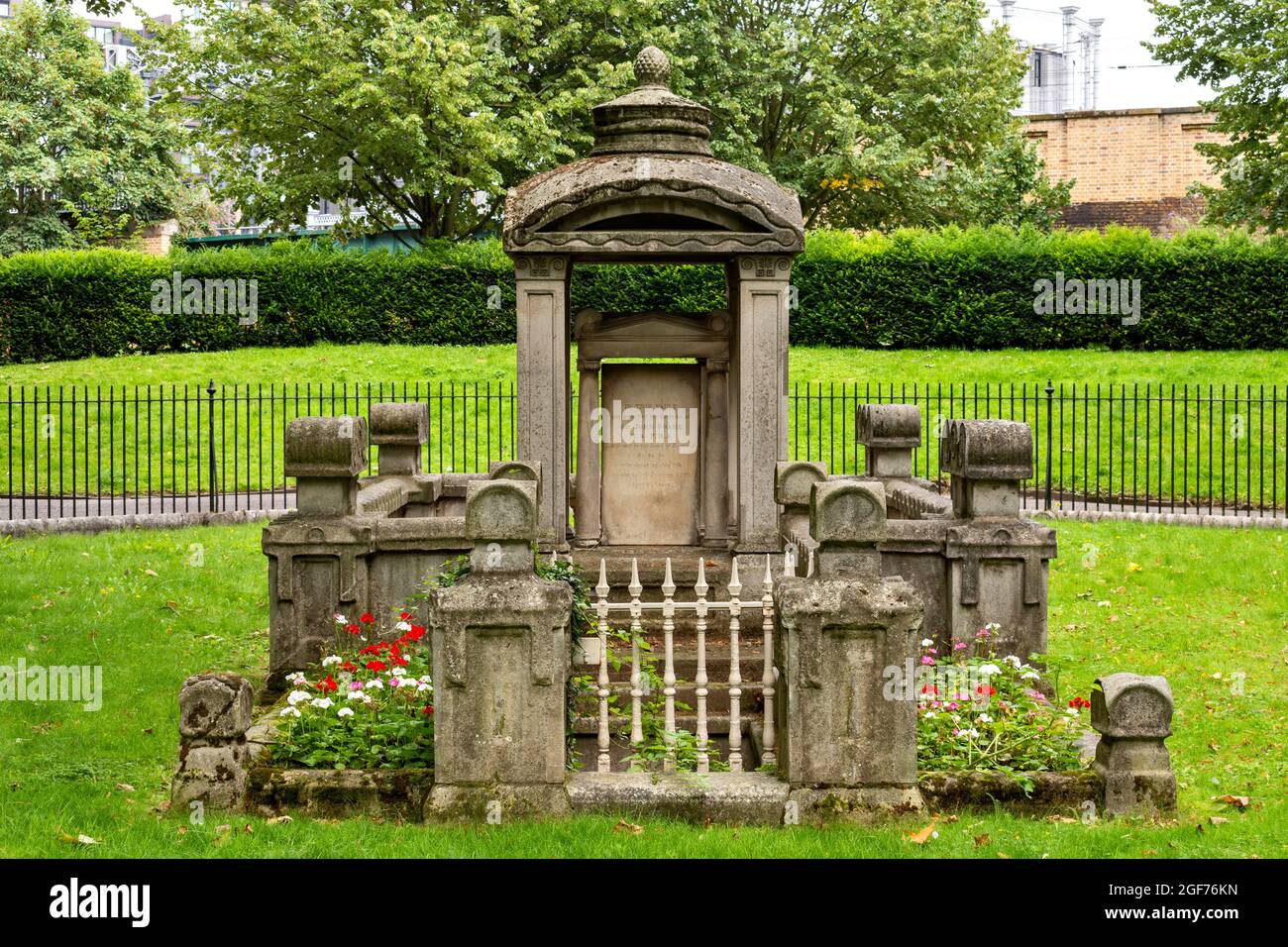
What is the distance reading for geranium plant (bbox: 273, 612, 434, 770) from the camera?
21.7 feet

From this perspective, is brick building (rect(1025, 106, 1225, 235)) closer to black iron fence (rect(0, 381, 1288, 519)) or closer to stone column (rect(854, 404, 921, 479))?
black iron fence (rect(0, 381, 1288, 519))

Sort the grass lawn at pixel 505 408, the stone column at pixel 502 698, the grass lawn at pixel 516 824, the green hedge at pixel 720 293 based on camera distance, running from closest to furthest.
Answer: the grass lawn at pixel 516 824, the stone column at pixel 502 698, the grass lawn at pixel 505 408, the green hedge at pixel 720 293

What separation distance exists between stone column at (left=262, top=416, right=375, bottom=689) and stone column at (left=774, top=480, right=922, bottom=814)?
143 inches

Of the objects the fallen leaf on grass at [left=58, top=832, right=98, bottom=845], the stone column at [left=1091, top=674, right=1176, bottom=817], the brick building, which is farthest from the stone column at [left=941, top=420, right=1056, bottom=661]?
the brick building

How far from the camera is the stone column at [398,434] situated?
1184 centimetres

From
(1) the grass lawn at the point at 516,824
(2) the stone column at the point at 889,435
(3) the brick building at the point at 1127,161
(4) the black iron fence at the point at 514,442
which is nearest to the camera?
(1) the grass lawn at the point at 516,824

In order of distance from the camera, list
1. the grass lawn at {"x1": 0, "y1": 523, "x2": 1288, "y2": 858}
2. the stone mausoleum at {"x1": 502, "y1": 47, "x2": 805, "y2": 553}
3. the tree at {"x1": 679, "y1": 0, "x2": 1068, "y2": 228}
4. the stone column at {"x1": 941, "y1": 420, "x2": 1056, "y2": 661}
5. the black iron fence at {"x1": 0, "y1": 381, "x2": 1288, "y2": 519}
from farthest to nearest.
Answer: the tree at {"x1": 679, "y1": 0, "x2": 1068, "y2": 228}, the black iron fence at {"x1": 0, "y1": 381, "x2": 1288, "y2": 519}, the stone mausoleum at {"x1": 502, "y1": 47, "x2": 805, "y2": 553}, the stone column at {"x1": 941, "y1": 420, "x2": 1056, "y2": 661}, the grass lawn at {"x1": 0, "y1": 523, "x2": 1288, "y2": 858}

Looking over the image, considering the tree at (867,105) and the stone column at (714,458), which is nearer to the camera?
the stone column at (714,458)

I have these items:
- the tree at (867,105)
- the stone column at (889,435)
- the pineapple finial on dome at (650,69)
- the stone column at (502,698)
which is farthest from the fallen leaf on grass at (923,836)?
the tree at (867,105)

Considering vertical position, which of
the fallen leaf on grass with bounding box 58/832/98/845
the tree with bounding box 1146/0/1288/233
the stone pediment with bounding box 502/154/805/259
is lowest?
the fallen leaf on grass with bounding box 58/832/98/845

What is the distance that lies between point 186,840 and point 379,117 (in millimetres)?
22935

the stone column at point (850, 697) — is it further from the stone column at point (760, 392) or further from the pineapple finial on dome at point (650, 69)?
the pineapple finial on dome at point (650, 69)

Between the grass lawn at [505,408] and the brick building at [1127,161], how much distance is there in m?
14.2

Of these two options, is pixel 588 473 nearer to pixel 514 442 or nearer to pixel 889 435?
pixel 889 435
